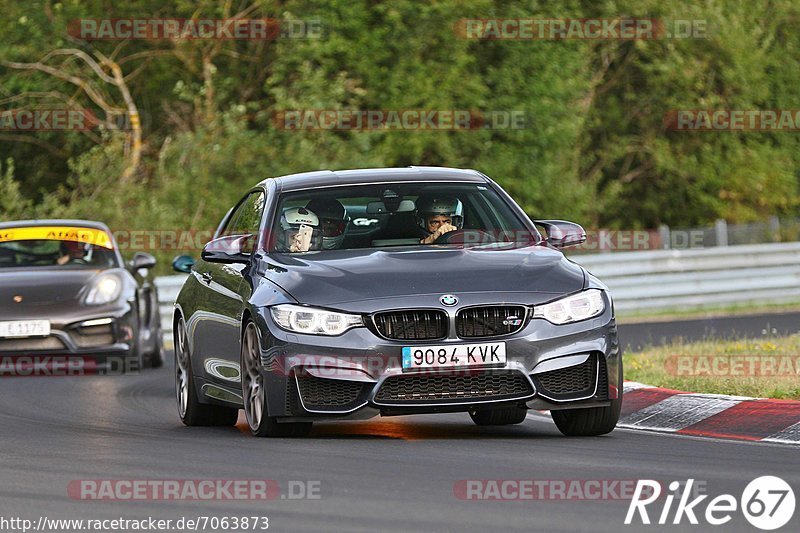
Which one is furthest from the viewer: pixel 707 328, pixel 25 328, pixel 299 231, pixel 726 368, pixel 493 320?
pixel 707 328

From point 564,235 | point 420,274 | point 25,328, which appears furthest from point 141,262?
point 420,274

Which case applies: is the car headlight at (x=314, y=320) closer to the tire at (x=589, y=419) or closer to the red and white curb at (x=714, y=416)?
the tire at (x=589, y=419)

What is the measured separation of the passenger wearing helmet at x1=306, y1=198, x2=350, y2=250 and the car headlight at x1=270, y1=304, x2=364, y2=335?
991 mm

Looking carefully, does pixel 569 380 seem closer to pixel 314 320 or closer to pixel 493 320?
pixel 493 320

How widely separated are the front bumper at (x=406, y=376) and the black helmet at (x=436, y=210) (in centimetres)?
140

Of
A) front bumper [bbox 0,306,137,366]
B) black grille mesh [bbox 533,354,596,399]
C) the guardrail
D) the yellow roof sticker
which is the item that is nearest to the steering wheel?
black grille mesh [bbox 533,354,596,399]

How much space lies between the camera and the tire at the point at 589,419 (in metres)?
9.89

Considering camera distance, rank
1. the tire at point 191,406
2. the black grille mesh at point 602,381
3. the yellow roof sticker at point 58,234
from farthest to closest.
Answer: the yellow roof sticker at point 58,234 → the tire at point 191,406 → the black grille mesh at point 602,381

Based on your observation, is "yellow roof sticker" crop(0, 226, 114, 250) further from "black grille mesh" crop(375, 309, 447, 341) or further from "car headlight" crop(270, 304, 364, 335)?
"black grille mesh" crop(375, 309, 447, 341)

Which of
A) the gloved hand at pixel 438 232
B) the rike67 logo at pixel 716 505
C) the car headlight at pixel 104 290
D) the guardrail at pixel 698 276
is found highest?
the gloved hand at pixel 438 232

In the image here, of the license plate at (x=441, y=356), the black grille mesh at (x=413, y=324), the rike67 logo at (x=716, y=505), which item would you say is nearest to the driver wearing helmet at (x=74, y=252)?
the black grille mesh at (x=413, y=324)

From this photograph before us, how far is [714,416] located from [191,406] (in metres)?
3.14

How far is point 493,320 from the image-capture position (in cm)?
952

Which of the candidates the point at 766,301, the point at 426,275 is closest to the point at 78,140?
the point at 766,301
